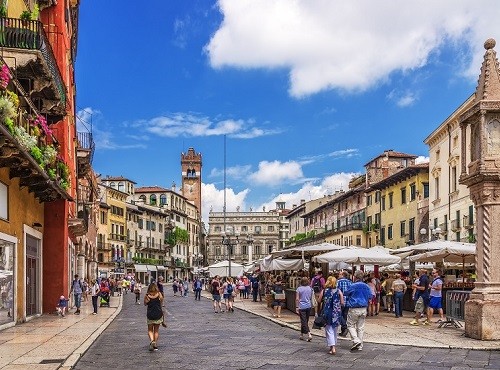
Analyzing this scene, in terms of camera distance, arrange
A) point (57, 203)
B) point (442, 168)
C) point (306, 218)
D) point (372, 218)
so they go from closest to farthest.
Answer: point (57, 203) → point (442, 168) → point (372, 218) → point (306, 218)

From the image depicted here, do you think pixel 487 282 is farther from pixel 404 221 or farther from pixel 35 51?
pixel 404 221

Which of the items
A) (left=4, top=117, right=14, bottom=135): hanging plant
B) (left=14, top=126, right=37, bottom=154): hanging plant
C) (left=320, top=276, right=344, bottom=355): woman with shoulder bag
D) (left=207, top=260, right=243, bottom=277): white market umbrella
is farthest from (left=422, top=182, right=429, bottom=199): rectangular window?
(left=4, top=117, right=14, bottom=135): hanging plant

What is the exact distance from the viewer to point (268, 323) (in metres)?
23.4

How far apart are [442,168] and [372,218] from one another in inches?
797

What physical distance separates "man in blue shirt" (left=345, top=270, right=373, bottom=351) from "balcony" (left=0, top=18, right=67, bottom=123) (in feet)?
33.6

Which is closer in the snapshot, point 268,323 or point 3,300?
point 3,300

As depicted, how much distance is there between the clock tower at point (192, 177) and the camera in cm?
14912

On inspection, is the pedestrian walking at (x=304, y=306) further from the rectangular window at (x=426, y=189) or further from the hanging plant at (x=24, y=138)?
the rectangular window at (x=426, y=189)

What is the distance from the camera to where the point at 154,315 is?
50.3 ft

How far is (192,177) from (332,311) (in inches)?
5344

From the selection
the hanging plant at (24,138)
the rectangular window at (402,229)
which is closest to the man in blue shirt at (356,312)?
the hanging plant at (24,138)

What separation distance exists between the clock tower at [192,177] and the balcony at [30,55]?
416ft

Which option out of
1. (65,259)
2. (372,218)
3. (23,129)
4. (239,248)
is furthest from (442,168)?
(239,248)

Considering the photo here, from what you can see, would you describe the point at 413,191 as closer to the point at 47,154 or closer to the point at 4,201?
the point at 47,154
